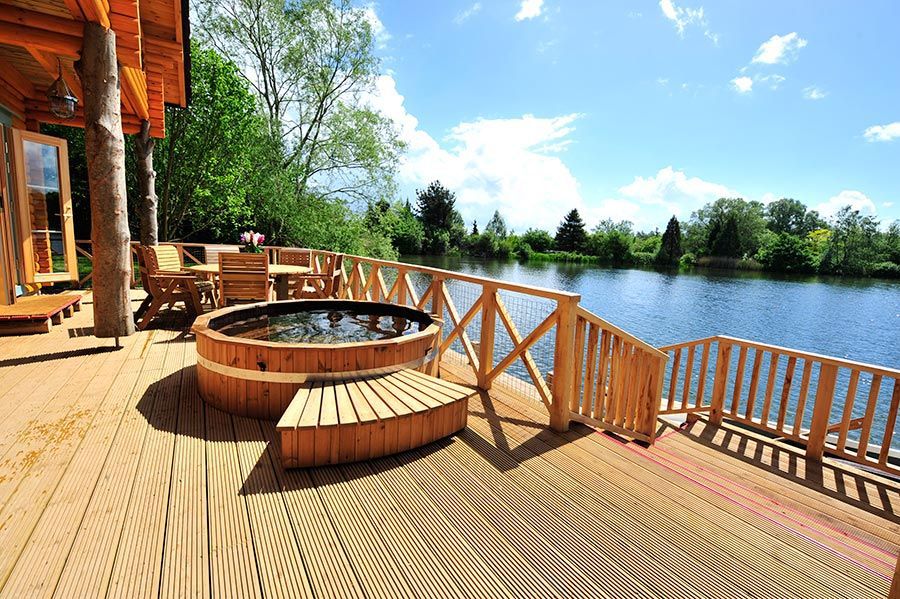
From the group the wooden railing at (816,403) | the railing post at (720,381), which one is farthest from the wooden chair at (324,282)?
the railing post at (720,381)

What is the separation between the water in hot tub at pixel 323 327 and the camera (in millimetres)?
3277

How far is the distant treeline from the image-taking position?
120 ft

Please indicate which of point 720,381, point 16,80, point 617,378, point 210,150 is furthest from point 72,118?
point 210,150

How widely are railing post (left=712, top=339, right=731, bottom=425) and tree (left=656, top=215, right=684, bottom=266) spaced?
158 ft

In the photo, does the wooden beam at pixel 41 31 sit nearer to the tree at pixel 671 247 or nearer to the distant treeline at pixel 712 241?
the distant treeline at pixel 712 241

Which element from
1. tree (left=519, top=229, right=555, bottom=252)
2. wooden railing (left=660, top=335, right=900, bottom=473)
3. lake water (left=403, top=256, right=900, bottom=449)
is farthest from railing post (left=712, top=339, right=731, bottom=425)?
tree (left=519, top=229, right=555, bottom=252)

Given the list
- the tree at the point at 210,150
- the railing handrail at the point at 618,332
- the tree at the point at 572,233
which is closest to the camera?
the railing handrail at the point at 618,332

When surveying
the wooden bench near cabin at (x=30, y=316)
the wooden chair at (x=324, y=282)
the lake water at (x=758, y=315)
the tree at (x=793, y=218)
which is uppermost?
the tree at (x=793, y=218)

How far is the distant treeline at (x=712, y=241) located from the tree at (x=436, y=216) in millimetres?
121

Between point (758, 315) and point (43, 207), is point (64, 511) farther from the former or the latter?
point (758, 315)

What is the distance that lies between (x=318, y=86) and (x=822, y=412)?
54.8 feet

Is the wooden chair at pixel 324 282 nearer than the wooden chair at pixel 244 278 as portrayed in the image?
No

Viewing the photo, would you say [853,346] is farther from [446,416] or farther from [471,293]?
[446,416]

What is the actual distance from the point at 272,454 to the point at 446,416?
0.96 m
